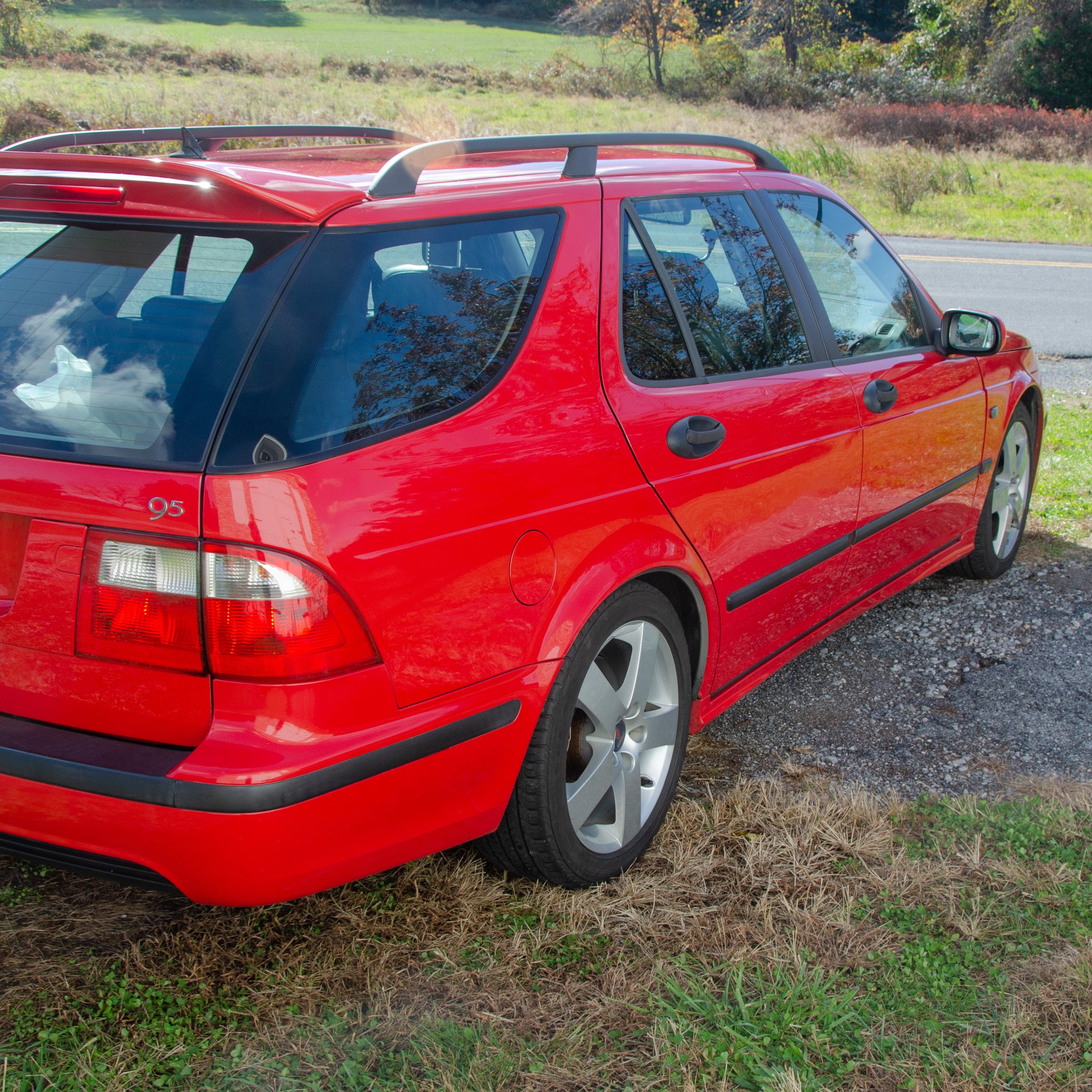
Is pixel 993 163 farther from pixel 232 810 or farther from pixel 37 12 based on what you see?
pixel 37 12

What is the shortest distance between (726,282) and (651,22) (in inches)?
1989

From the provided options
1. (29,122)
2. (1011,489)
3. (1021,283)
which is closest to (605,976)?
(1011,489)

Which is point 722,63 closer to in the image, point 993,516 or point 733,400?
point 993,516

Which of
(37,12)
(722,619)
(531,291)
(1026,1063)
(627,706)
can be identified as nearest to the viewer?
(1026,1063)

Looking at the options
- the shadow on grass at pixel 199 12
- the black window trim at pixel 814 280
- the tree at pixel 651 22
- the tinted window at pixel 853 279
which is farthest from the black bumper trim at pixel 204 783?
the shadow on grass at pixel 199 12

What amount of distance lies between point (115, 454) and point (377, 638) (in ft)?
1.84

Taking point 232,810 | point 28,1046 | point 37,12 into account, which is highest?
point 37,12

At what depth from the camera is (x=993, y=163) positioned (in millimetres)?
25391

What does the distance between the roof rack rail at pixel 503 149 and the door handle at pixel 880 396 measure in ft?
3.09

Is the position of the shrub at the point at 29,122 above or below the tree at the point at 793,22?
below

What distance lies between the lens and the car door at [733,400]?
252 centimetres

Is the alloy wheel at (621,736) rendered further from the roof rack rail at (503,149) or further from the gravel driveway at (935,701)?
the roof rack rail at (503,149)

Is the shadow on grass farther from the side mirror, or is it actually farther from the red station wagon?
the red station wagon

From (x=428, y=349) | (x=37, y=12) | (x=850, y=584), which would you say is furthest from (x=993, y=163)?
(x=37, y=12)
